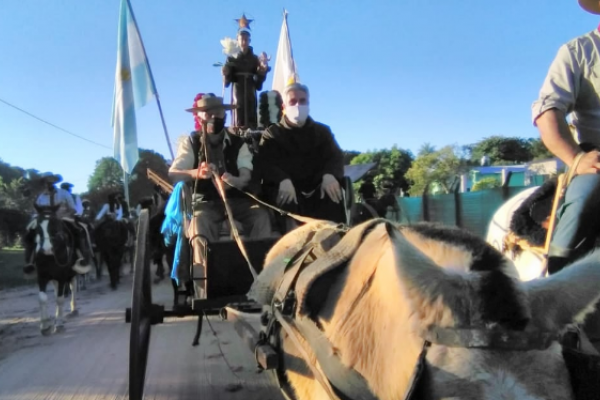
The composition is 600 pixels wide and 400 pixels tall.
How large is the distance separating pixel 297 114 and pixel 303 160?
44 centimetres

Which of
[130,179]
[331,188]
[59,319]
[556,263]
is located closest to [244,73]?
[331,188]

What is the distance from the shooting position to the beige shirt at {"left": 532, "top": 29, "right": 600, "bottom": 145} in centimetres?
268

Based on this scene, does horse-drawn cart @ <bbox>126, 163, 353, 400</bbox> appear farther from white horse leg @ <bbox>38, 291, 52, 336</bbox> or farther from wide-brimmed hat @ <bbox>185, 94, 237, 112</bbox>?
white horse leg @ <bbox>38, 291, 52, 336</bbox>

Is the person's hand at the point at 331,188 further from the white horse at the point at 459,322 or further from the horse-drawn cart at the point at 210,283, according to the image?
the white horse at the point at 459,322

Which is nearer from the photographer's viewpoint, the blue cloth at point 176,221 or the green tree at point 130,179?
the blue cloth at point 176,221

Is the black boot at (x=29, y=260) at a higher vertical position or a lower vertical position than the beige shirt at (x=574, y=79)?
lower

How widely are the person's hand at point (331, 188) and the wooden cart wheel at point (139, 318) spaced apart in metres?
1.58

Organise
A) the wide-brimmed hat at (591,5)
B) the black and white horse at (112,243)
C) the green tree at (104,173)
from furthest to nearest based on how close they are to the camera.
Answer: the green tree at (104,173), the black and white horse at (112,243), the wide-brimmed hat at (591,5)

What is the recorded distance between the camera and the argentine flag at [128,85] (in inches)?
336

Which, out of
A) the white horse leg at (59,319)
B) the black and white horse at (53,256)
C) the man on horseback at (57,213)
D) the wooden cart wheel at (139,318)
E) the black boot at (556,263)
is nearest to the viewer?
the black boot at (556,263)

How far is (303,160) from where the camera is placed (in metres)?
5.11

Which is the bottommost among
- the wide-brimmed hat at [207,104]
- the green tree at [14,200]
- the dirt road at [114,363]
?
the dirt road at [114,363]

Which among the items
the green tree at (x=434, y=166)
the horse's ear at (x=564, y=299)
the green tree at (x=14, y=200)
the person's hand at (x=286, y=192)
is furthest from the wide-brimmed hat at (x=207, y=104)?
the green tree at (x=434, y=166)

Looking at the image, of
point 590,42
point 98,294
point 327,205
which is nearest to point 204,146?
point 327,205
